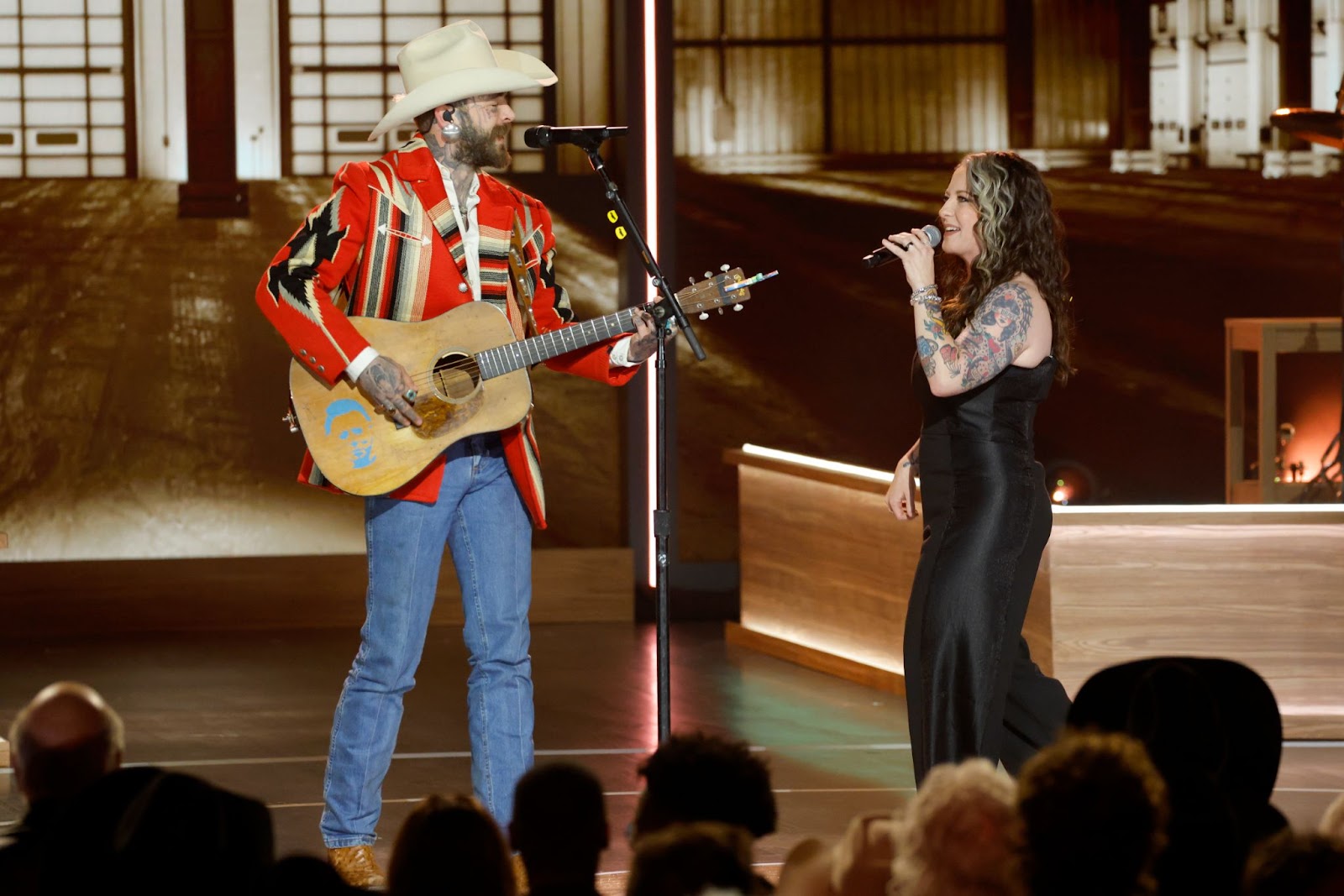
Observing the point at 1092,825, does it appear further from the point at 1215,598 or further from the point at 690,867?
the point at 1215,598

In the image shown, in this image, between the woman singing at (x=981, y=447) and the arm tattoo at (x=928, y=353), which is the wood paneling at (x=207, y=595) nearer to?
the woman singing at (x=981, y=447)

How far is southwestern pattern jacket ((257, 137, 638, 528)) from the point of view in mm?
3816

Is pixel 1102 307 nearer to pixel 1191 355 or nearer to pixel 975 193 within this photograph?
pixel 1191 355

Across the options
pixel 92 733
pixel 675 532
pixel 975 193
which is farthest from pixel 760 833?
pixel 675 532

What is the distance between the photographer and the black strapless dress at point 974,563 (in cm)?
373

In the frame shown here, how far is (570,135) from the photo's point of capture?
12.5 feet

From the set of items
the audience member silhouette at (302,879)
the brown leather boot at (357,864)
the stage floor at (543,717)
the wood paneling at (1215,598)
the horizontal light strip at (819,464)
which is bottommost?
the stage floor at (543,717)

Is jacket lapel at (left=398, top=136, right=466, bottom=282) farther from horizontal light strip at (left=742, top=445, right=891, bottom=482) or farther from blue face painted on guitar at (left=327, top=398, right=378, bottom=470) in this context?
horizontal light strip at (left=742, top=445, right=891, bottom=482)

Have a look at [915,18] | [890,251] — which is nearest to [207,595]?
[915,18]

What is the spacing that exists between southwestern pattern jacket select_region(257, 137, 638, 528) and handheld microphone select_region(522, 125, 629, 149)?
21cm

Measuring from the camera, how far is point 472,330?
3.89 metres

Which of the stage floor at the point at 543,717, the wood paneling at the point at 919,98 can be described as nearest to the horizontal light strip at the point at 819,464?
the stage floor at the point at 543,717

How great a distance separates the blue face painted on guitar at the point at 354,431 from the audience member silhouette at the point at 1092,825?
200 cm

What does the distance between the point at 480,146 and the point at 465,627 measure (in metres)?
0.98
